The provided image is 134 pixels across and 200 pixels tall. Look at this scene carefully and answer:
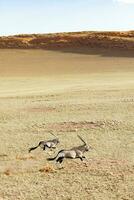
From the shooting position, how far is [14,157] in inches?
634

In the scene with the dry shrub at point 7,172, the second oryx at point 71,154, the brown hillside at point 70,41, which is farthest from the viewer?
the brown hillside at point 70,41

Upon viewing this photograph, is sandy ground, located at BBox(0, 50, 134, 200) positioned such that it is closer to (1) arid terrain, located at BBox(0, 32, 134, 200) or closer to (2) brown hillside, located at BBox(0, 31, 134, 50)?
(1) arid terrain, located at BBox(0, 32, 134, 200)

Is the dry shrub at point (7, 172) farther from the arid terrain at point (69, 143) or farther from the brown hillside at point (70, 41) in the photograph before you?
the brown hillside at point (70, 41)

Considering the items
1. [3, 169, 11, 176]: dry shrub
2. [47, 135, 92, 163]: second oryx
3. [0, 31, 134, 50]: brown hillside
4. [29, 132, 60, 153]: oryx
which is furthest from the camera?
[0, 31, 134, 50]: brown hillside

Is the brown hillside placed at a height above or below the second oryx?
above

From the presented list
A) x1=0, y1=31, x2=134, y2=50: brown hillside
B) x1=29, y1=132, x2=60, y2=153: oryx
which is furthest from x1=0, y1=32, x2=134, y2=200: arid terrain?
x1=0, y1=31, x2=134, y2=50: brown hillside

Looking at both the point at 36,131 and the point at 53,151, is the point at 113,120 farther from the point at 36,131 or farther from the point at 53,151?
the point at 53,151

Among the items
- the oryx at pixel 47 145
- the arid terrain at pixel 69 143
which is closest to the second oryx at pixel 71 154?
the arid terrain at pixel 69 143

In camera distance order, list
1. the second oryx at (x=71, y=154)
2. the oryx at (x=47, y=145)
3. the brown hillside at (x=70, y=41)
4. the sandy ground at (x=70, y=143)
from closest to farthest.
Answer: the sandy ground at (x=70, y=143) → the second oryx at (x=71, y=154) → the oryx at (x=47, y=145) → the brown hillside at (x=70, y=41)

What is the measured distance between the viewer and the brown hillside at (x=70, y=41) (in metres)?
64.6

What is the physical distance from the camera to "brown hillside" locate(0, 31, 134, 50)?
64625mm

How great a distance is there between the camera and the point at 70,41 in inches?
2633

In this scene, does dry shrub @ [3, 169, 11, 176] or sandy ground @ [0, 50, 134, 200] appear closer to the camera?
sandy ground @ [0, 50, 134, 200]

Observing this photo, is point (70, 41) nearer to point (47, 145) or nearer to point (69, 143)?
point (69, 143)
